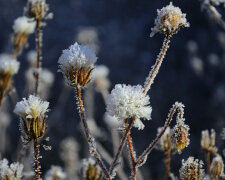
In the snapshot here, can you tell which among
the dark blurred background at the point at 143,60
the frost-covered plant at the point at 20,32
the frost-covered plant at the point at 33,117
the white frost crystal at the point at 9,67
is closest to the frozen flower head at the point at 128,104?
the frost-covered plant at the point at 33,117

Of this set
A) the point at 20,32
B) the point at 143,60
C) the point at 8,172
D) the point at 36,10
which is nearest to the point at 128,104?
the point at 8,172

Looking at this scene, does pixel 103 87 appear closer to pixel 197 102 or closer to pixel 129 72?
pixel 197 102

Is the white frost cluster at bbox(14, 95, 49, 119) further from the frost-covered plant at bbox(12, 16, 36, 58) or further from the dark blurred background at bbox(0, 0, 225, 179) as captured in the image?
the dark blurred background at bbox(0, 0, 225, 179)

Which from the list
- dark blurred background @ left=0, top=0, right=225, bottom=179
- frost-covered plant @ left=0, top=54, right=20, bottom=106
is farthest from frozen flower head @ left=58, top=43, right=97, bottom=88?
Answer: dark blurred background @ left=0, top=0, right=225, bottom=179

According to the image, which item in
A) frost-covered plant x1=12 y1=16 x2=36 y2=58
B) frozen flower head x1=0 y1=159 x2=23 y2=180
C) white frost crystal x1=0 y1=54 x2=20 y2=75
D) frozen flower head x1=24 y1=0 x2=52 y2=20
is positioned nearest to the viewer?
frozen flower head x1=0 y1=159 x2=23 y2=180

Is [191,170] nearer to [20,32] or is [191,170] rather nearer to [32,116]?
[32,116]

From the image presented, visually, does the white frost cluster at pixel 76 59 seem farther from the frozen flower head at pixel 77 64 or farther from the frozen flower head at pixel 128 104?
the frozen flower head at pixel 128 104
